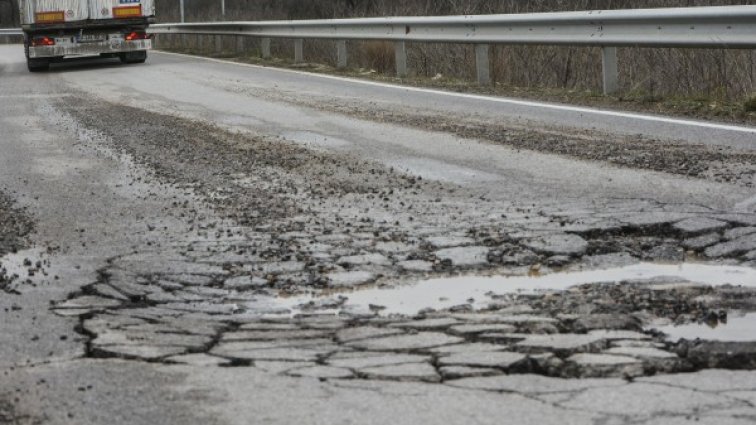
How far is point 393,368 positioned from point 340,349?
29 cm

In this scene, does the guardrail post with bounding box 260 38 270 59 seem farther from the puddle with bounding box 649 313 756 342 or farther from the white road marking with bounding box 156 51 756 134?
the puddle with bounding box 649 313 756 342

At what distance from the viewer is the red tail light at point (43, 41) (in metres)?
23.2

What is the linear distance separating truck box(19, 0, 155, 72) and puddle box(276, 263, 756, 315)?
65.1ft

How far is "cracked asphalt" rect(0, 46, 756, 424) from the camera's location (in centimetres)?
330

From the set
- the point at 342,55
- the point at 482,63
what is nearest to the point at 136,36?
the point at 342,55

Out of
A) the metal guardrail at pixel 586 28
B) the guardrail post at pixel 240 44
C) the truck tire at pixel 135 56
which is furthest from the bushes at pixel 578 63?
the guardrail post at pixel 240 44

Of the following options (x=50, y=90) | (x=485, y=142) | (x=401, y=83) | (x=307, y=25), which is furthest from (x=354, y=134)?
(x=307, y=25)

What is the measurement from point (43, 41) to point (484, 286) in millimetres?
20209

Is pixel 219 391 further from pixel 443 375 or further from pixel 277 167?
pixel 277 167

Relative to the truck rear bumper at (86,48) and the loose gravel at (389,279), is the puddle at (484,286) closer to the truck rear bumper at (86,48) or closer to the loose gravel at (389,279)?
the loose gravel at (389,279)

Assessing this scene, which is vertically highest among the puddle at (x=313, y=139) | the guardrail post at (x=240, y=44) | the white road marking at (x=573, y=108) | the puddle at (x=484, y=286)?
the guardrail post at (x=240, y=44)

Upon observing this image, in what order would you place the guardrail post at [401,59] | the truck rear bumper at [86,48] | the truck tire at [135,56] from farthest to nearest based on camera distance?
the truck tire at [135,56]
the truck rear bumper at [86,48]
the guardrail post at [401,59]

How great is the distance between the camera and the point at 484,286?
15.3 feet

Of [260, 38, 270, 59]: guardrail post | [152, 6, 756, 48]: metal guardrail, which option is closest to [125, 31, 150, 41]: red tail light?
[260, 38, 270, 59]: guardrail post
